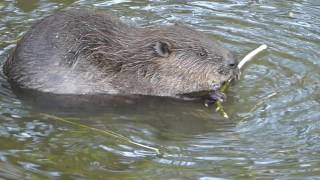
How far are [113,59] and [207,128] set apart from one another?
0.97m

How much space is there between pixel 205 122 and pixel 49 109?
1.05 metres

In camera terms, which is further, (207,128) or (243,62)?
(243,62)

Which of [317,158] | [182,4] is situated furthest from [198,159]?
[182,4]

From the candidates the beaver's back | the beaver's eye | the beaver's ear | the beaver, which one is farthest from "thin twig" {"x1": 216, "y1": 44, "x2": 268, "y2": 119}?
the beaver's back

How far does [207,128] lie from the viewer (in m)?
5.05

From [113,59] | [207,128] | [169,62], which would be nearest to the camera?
[207,128]

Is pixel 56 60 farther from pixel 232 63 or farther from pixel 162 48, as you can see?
pixel 232 63

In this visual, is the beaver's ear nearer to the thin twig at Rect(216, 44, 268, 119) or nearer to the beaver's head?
the beaver's head

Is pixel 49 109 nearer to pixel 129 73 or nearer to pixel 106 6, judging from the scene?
pixel 129 73

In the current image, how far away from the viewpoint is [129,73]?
18.6 feet

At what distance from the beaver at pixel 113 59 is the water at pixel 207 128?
0.58ft

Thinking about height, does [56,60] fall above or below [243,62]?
above

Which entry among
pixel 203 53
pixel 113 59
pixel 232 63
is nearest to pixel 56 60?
pixel 113 59

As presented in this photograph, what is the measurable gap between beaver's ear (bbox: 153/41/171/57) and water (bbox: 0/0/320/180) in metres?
0.34
